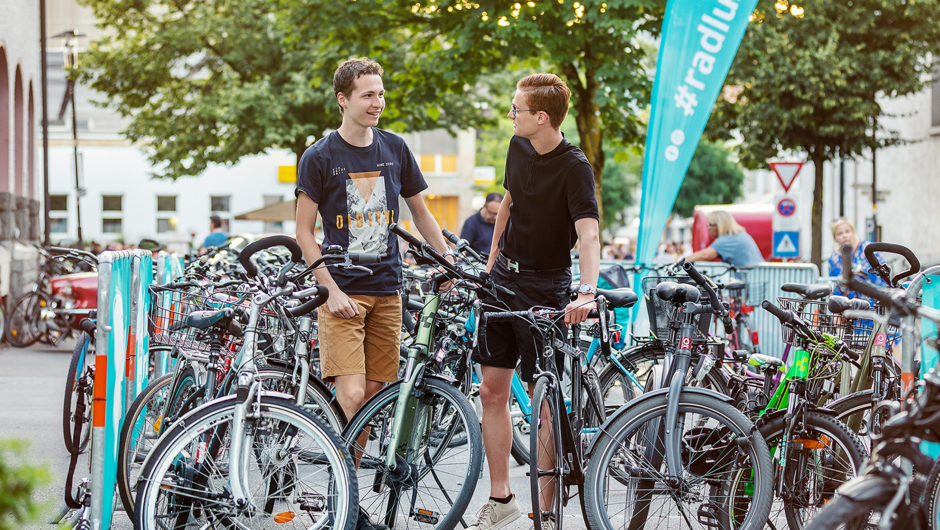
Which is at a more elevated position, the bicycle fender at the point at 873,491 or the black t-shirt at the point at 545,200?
the black t-shirt at the point at 545,200

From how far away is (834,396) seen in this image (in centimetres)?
471

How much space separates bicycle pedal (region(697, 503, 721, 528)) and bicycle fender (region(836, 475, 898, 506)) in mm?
1483

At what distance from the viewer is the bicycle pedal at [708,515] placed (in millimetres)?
3924

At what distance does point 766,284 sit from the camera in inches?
445

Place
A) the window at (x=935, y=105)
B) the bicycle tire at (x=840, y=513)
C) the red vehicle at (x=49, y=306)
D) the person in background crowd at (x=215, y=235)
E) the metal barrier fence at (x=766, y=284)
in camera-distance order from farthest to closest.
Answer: the window at (x=935, y=105) → the person in background crowd at (x=215, y=235) → the red vehicle at (x=49, y=306) → the metal barrier fence at (x=766, y=284) → the bicycle tire at (x=840, y=513)

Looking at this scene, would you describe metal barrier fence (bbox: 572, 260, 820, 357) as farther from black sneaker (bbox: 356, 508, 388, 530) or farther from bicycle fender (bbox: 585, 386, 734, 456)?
black sneaker (bbox: 356, 508, 388, 530)

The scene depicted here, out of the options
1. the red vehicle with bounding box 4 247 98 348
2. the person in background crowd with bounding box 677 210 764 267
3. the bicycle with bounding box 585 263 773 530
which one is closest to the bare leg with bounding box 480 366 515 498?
the bicycle with bounding box 585 263 773 530

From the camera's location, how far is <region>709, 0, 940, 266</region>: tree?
2075 centimetres

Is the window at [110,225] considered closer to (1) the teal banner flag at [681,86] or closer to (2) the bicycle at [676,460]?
(1) the teal banner flag at [681,86]

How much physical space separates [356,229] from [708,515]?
6.72 feet

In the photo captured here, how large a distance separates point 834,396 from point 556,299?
1.49m

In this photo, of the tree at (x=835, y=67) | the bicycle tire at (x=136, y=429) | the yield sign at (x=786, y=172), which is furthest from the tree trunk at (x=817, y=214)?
the bicycle tire at (x=136, y=429)

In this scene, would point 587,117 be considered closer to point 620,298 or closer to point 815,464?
point 620,298

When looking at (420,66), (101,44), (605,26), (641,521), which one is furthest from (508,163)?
(101,44)
